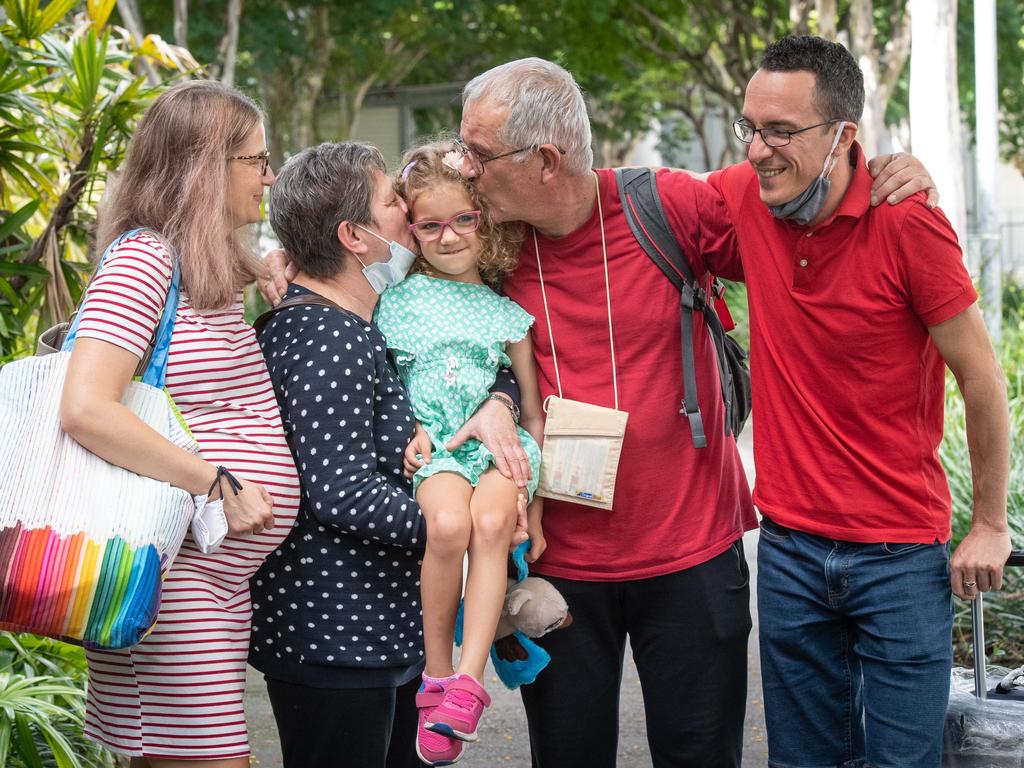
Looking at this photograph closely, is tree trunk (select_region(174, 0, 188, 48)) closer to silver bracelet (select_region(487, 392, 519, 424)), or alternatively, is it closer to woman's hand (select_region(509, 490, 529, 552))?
silver bracelet (select_region(487, 392, 519, 424))

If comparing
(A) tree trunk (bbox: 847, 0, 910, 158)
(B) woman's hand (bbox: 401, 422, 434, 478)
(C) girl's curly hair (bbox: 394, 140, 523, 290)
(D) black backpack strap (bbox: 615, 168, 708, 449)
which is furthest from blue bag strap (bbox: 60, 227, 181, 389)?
(A) tree trunk (bbox: 847, 0, 910, 158)

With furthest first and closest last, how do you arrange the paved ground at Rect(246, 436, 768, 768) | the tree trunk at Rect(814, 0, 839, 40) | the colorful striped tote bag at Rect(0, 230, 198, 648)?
the tree trunk at Rect(814, 0, 839, 40) → the paved ground at Rect(246, 436, 768, 768) → the colorful striped tote bag at Rect(0, 230, 198, 648)

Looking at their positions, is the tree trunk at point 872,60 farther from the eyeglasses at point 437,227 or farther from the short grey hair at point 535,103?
the eyeglasses at point 437,227

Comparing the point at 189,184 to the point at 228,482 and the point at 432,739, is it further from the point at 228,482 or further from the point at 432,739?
the point at 432,739

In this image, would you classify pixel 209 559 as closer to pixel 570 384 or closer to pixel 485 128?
pixel 570 384

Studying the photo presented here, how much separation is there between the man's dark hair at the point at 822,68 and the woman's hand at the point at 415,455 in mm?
1217

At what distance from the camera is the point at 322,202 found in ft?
9.59

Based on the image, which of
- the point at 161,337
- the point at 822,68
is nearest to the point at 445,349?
the point at 161,337

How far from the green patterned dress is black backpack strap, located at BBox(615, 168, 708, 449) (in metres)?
0.39

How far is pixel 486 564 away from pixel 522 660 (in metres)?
0.38

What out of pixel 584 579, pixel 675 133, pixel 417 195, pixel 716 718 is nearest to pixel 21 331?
pixel 417 195

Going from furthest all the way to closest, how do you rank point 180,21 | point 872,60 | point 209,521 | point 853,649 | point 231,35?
point 872,60, point 231,35, point 180,21, point 853,649, point 209,521

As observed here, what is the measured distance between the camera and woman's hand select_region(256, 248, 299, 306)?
2984mm

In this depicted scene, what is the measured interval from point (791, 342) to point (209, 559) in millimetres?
1492
